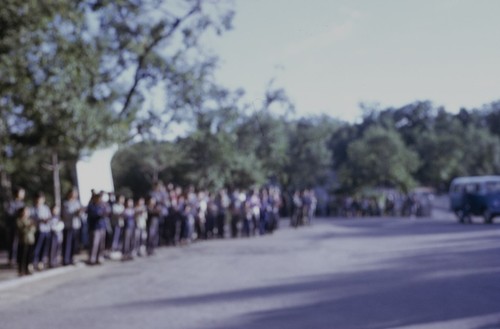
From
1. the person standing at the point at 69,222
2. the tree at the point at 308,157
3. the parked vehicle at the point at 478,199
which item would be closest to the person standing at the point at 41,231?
the person standing at the point at 69,222

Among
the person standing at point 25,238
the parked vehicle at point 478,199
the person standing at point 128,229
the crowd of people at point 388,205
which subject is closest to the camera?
the person standing at point 25,238

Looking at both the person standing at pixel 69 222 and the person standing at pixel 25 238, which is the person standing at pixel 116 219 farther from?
the person standing at pixel 25 238

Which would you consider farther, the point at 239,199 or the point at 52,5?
the point at 239,199

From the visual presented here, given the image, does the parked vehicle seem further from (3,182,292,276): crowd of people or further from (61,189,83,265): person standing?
(61,189,83,265): person standing

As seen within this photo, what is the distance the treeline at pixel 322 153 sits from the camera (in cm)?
4591

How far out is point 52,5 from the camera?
1292cm

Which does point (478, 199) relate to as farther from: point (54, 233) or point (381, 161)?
point (381, 161)

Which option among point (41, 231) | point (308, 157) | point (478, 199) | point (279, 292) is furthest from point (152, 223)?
point (308, 157)

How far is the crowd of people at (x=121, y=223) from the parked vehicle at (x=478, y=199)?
28.5ft

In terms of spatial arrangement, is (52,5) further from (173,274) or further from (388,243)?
(388,243)

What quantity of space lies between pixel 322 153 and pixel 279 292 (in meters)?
56.7

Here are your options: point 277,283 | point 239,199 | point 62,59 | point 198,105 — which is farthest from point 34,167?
point 277,283

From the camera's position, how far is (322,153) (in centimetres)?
6575

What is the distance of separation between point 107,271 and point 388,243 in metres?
7.88
